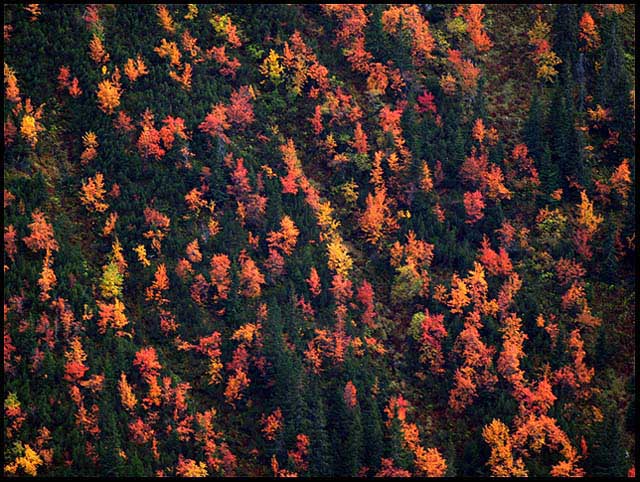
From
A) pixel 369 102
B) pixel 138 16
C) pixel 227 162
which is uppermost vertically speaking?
pixel 138 16

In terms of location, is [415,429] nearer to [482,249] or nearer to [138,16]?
[482,249]

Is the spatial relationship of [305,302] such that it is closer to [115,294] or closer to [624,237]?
[115,294]

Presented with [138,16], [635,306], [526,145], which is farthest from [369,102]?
[635,306]

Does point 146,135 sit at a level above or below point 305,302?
above

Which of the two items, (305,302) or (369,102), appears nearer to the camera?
(305,302)

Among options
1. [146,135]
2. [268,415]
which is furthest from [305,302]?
[146,135]

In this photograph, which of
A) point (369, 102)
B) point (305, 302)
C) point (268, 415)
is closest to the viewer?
point (268, 415)

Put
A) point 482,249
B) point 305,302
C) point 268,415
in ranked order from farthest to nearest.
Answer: point 482,249, point 305,302, point 268,415
